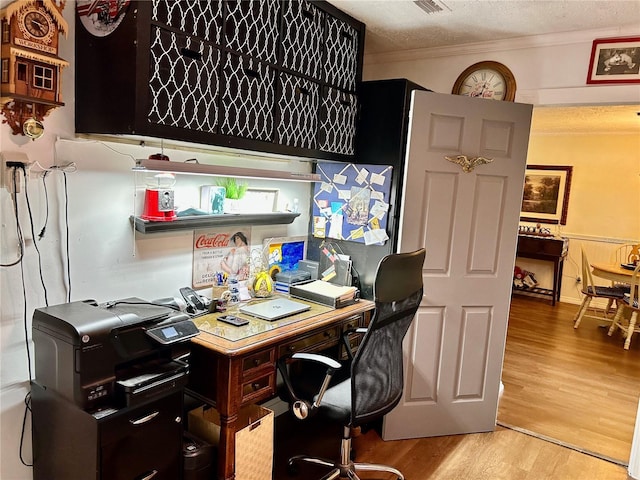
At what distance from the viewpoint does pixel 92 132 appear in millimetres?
1878

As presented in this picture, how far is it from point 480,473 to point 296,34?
2.60 m

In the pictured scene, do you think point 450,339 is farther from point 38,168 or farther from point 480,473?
point 38,168

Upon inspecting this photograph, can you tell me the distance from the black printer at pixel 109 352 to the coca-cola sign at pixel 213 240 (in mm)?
678

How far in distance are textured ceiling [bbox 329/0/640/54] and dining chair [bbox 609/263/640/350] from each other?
3.18 meters

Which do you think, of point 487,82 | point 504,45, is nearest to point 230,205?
point 487,82

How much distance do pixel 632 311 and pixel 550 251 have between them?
1.47m

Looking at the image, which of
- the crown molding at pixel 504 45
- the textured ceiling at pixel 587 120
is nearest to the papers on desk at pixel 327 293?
the crown molding at pixel 504 45

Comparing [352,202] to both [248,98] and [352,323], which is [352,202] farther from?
[248,98]

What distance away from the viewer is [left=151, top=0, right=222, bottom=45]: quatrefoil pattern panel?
1756 millimetres

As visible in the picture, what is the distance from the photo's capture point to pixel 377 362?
2166 millimetres

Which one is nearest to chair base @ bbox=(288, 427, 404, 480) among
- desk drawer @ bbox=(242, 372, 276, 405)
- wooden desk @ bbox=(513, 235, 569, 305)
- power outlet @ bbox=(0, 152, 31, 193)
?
desk drawer @ bbox=(242, 372, 276, 405)

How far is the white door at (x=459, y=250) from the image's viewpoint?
8.93ft

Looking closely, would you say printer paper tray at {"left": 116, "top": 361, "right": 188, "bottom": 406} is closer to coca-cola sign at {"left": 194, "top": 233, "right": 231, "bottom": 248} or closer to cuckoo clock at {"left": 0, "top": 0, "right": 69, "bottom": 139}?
coca-cola sign at {"left": 194, "top": 233, "right": 231, "bottom": 248}

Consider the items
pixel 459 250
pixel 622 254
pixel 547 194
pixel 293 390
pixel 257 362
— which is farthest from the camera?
pixel 547 194
